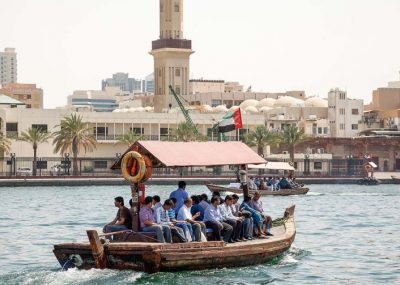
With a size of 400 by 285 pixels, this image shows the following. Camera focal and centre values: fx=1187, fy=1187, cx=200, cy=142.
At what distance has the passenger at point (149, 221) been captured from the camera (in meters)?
32.2

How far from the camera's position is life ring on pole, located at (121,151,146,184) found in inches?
1283

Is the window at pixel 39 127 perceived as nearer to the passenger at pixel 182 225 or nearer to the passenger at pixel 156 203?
the passenger at pixel 182 225

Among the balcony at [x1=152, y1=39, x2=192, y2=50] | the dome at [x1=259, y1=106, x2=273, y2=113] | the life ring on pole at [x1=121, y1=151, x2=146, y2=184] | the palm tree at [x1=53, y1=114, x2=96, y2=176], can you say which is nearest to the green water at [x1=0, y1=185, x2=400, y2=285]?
the life ring on pole at [x1=121, y1=151, x2=146, y2=184]

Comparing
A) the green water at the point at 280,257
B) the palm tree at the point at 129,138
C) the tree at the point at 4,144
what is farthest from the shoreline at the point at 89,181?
the green water at the point at 280,257

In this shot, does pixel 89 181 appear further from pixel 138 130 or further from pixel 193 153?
pixel 193 153

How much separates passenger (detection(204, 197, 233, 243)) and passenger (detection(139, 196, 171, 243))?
2365mm

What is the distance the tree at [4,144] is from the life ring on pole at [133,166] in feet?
290

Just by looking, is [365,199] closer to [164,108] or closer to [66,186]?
[66,186]

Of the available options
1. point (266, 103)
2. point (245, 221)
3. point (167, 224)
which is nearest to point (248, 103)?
point (266, 103)

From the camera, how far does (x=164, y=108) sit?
564ft

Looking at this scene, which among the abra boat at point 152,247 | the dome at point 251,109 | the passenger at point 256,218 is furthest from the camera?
the dome at point 251,109

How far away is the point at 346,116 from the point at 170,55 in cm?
2981

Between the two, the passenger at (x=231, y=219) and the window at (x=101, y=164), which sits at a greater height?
the window at (x=101, y=164)

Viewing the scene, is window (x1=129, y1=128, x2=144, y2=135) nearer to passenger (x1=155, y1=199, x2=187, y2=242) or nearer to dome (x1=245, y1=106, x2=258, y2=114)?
dome (x1=245, y1=106, x2=258, y2=114)
